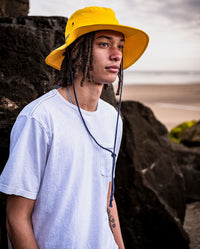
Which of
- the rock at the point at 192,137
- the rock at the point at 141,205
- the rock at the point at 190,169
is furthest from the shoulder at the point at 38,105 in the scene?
the rock at the point at 192,137


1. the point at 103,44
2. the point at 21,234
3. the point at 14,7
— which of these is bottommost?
the point at 21,234

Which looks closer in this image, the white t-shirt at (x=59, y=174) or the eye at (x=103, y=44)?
the white t-shirt at (x=59, y=174)

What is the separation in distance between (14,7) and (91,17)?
3526mm

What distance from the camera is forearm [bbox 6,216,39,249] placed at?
5.36 ft

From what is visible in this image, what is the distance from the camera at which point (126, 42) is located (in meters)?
2.30

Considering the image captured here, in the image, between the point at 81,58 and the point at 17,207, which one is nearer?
the point at 17,207

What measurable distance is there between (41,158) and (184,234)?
265 centimetres

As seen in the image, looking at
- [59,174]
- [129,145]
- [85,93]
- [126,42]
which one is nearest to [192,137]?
[129,145]

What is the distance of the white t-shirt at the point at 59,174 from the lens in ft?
5.41

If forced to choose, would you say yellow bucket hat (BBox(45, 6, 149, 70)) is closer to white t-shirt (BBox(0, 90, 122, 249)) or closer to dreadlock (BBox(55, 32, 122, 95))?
dreadlock (BBox(55, 32, 122, 95))

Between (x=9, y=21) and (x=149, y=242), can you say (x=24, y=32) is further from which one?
(x=149, y=242)

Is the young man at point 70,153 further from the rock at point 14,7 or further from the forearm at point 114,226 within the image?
the rock at point 14,7

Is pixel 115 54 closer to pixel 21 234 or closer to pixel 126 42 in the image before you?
pixel 126 42

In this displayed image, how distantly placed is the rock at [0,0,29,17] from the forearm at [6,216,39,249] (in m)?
3.82
